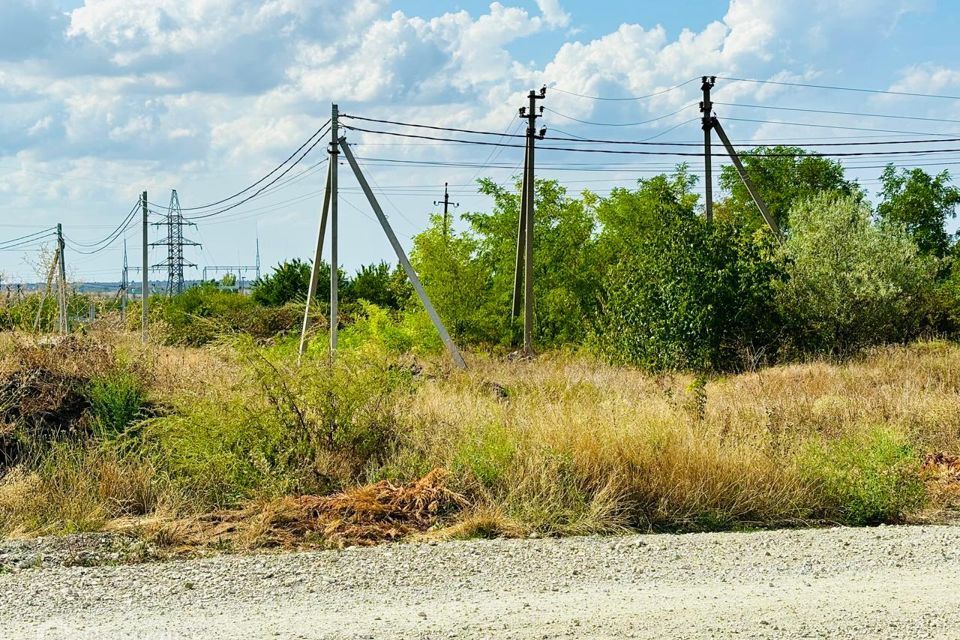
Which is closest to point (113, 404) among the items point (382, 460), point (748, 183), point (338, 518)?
point (382, 460)

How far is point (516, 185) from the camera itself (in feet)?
124

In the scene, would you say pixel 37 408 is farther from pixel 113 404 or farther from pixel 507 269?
pixel 507 269

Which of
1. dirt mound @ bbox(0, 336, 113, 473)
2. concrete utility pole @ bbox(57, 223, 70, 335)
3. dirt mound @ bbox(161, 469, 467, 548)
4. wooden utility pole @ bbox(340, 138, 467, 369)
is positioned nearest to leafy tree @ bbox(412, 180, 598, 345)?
wooden utility pole @ bbox(340, 138, 467, 369)

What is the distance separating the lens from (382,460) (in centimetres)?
1021

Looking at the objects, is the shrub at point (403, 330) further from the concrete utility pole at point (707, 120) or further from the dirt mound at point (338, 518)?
the dirt mound at point (338, 518)

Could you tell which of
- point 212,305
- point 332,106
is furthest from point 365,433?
point 212,305

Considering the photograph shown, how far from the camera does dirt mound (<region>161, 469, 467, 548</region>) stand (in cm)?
816

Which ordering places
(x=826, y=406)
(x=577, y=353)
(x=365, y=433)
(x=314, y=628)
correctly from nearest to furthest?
(x=314, y=628) → (x=365, y=433) → (x=826, y=406) → (x=577, y=353)

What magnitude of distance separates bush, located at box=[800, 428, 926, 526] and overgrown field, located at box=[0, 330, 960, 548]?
20 mm

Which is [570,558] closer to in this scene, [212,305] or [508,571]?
[508,571]

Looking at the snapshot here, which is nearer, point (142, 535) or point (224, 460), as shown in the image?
point (142, 535)

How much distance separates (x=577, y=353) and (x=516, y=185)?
10.6 m

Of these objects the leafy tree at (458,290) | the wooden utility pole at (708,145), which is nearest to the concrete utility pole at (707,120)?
the wooden utility pole at (708,145)

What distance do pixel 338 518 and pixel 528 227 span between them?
912 inches
